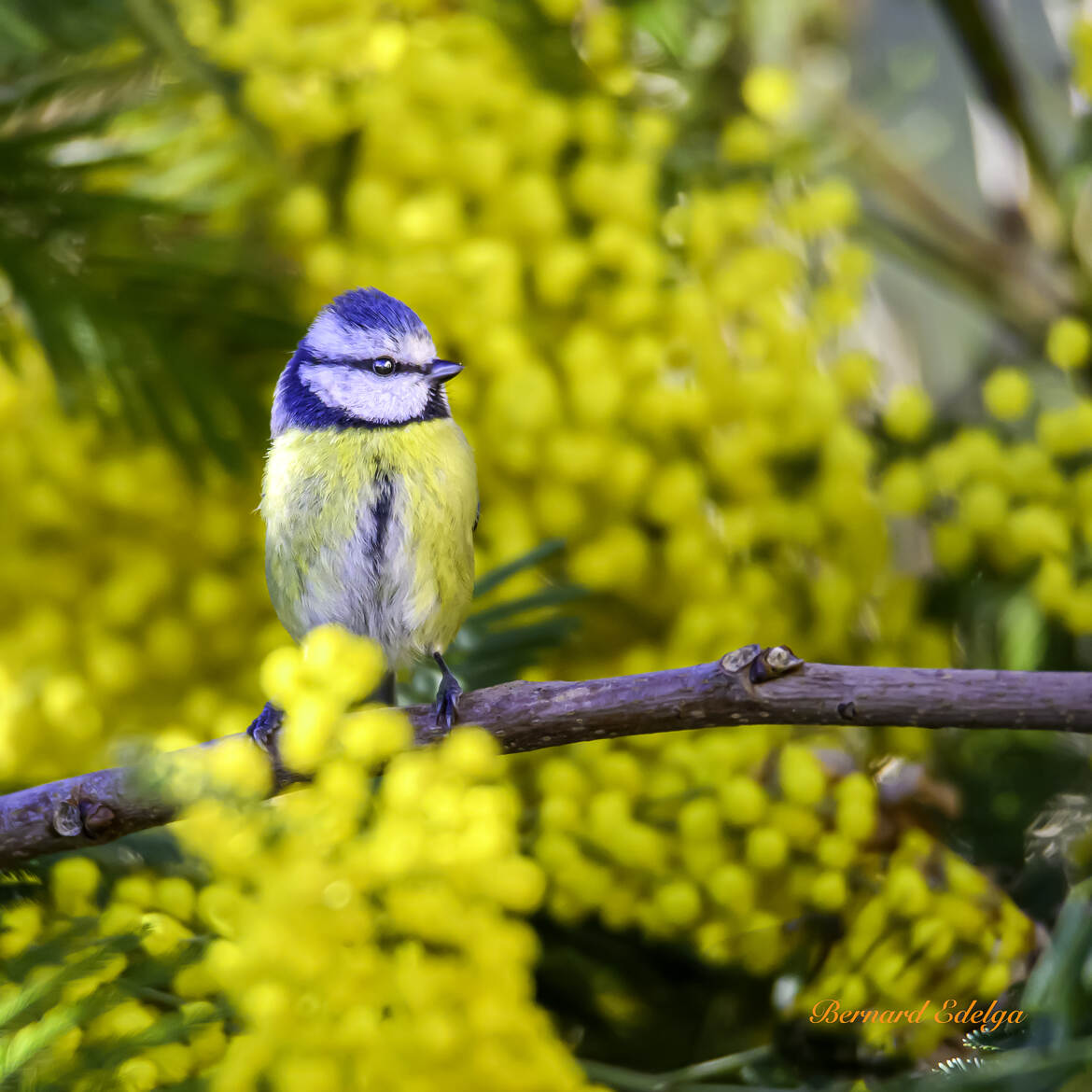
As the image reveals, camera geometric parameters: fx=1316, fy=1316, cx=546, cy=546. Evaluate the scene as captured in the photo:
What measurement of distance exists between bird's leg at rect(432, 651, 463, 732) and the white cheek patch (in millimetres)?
170

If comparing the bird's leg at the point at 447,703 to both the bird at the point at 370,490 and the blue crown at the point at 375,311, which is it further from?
the blue crown at the point at 375,311

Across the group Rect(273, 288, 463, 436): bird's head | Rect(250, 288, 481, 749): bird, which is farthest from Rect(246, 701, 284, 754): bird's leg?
Rect(273, 288, 463, 436): bird's head

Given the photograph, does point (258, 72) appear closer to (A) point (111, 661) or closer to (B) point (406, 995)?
(A) point (111, 661)

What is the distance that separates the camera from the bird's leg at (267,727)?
2.13 feet

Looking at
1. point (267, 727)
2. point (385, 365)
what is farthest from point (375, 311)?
point (267, 727)

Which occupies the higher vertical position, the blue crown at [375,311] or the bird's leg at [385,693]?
the blue crown at [375,311]

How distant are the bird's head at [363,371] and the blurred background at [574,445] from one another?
27mm

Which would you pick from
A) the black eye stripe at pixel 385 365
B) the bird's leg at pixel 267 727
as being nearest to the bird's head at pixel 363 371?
the black eye stripe at pixel 385 365

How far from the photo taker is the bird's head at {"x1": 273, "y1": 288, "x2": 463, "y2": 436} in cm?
74

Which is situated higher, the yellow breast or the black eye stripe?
the black eye stripe

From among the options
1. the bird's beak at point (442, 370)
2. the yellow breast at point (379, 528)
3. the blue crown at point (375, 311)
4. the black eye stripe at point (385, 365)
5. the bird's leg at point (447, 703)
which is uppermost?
the blue crown at point (375, 311)

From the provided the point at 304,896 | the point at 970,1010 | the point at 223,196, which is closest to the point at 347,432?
the point at 223,196

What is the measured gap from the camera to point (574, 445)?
73 cm

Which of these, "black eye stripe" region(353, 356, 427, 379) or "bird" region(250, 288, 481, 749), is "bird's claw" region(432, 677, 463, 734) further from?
"black eye stripe" region(353, 356, 427, 379)
